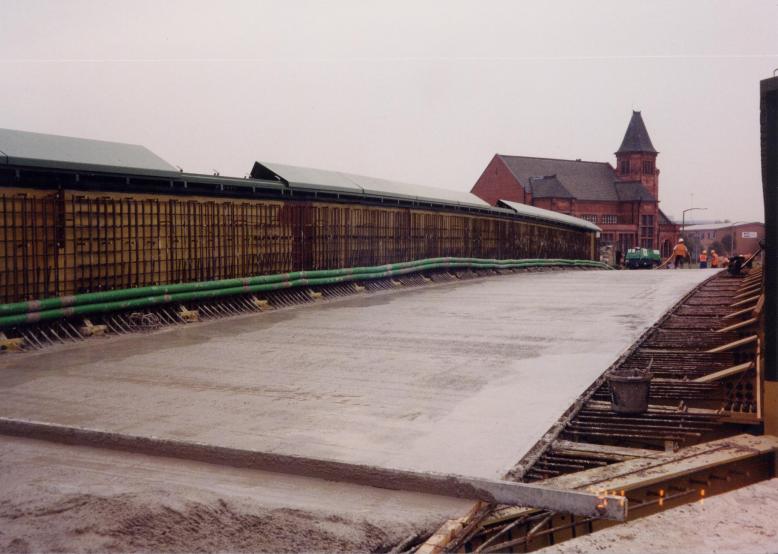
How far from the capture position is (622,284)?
22500 millimetres

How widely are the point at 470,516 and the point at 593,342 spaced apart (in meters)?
6.83

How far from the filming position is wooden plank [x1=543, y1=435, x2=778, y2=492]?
17.0ft

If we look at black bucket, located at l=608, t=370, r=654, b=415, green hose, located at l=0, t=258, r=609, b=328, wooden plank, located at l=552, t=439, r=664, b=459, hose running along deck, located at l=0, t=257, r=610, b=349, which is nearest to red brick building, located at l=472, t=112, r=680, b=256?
green hose, located at l=0, t=258, r=609, b=328

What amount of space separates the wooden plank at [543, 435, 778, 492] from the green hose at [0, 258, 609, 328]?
879cm

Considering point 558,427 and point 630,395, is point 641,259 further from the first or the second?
point 558,427

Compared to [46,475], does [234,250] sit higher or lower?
higher

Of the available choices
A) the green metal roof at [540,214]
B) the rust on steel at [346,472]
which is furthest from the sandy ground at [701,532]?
the green metal roof at [540,214]

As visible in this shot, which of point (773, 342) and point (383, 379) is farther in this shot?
point (383, 379)

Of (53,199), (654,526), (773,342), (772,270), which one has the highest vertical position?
(53,199)

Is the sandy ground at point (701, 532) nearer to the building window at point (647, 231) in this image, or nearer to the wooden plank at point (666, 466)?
the wooden plank at point (666, 466)

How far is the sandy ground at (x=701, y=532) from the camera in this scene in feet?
14.1

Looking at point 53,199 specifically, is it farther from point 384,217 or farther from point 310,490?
point 384,217

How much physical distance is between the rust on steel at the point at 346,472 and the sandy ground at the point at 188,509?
85 mm

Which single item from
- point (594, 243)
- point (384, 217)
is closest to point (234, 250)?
point (384, 217)
